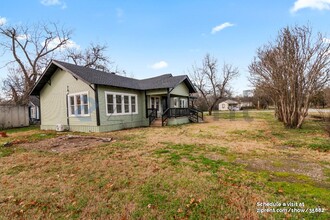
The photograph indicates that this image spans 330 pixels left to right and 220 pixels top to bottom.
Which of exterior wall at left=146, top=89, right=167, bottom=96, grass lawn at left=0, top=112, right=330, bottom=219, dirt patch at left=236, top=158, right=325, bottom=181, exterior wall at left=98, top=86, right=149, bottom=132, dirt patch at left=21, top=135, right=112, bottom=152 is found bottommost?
dirt patch at left=236, top=158, right=325, bottom=181

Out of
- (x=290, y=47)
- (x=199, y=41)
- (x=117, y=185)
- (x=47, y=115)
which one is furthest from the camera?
(x=199, y=41)

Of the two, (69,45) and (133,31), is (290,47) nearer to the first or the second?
(133,31)

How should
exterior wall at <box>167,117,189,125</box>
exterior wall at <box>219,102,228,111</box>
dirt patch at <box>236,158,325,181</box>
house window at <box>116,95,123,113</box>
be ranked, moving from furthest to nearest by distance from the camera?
exterior wall at <box>219,102,228,111</box> < exterior wall at <box>167,117,189,125</box> < house window at <box>116,95,123,113</box> < dirt patch at <box>236,158,325,181</box>

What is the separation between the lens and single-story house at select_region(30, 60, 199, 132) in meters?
11.7

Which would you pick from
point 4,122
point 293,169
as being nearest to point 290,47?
point 293,169

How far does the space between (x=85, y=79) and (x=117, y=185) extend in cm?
947

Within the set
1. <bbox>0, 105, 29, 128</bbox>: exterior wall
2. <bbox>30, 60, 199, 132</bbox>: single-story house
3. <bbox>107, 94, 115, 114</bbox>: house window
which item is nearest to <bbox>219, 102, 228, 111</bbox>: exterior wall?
<bbox>30, 60, 199, 132</bbox>: single-story house

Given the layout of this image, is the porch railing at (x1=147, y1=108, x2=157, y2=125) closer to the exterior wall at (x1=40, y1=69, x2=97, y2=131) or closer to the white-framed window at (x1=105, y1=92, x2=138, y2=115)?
the white-framed window at (x1=105, y1=92, x2=138, y2=115)

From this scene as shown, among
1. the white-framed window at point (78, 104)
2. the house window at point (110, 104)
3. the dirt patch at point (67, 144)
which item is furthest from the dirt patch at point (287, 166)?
the white-framed window at point (78, 104)

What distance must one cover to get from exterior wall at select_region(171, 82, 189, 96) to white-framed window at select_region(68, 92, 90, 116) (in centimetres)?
792

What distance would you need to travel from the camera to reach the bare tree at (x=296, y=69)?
33.8ft

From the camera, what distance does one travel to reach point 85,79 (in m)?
11.2

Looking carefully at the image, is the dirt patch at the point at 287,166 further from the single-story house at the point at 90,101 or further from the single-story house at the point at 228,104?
the single-story house at the point at 228,104

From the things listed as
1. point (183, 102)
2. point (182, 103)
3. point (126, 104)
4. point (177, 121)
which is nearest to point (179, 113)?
point (177, 121)
